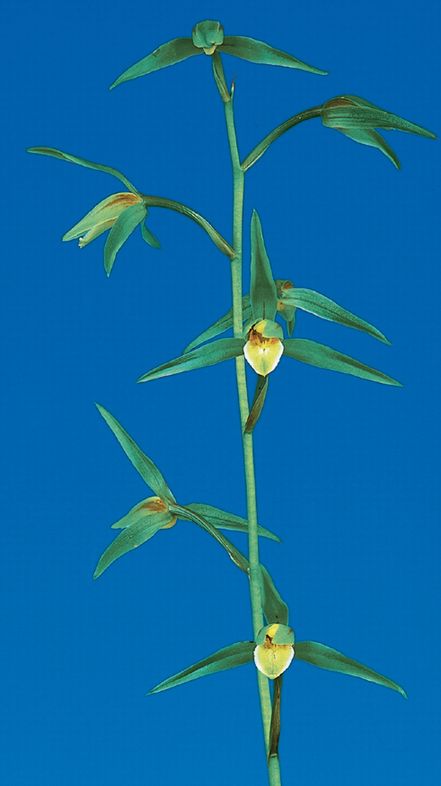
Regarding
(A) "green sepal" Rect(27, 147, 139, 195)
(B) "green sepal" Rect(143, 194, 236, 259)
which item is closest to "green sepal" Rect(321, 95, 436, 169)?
(B) "green sepal" Rect(143, 194, 236, 259)

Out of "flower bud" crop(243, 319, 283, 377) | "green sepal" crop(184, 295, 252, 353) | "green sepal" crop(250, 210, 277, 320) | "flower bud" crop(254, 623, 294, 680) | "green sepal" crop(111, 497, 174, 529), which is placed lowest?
"flower bud" crop(254, 623, 294, 680)

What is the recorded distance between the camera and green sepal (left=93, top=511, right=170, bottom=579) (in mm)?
2807

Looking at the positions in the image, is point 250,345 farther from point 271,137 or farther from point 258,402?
point 271,137

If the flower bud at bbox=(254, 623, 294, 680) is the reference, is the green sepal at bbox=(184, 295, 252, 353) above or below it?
above

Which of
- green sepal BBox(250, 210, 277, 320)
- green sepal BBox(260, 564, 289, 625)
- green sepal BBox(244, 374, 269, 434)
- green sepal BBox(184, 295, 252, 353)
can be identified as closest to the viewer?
green sepal BBox(250, 210, 277, 320)

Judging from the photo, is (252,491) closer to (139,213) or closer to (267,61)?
(139,213)

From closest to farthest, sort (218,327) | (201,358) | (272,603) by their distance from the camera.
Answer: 1. (201,358)
2. (272,603)
3. (218,327)

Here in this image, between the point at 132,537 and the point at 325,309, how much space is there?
0.59m

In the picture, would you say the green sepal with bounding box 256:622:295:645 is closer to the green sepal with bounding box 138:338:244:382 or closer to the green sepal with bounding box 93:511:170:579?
the green sepal with bounding box 93:511:170:579

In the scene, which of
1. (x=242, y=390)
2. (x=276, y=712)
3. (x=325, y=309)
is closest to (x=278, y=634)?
(x=276, y=712)

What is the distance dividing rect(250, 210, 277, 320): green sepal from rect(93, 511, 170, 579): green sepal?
49 cm

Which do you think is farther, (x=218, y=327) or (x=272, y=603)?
(x=218, y=327)

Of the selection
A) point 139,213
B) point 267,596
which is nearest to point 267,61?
point 139,213

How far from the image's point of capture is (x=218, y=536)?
2805 mm
